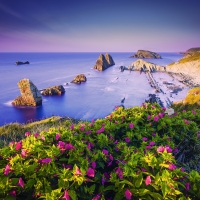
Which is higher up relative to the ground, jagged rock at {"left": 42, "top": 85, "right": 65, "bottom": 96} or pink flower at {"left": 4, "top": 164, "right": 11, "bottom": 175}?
pink flower at {"left": 4, "top": 164, "right": 11, "bottom": 175}

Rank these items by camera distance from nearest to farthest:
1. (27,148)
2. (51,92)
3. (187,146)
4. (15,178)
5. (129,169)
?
(15,178)
(129,169)
(27,148)
(187,146)
(51,92)

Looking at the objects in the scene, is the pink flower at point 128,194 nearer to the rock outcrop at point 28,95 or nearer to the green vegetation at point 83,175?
the green vegetation at point 83,175

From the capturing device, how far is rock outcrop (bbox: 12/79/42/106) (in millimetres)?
40250

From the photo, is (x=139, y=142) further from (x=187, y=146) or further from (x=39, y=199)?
(x=39, y=199)

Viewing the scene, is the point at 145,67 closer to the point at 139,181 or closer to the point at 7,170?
the point at 139,181

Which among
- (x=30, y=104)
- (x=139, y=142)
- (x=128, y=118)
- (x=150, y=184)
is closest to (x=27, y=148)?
(x=150, y=184)

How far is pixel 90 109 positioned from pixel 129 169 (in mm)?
38112

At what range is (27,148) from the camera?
252 centimetres

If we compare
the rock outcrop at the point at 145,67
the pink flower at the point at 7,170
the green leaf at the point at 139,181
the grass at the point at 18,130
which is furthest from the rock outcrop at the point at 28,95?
the rock outcrop at the point at 145,67

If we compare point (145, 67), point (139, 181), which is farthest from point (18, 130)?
point (145, 67)

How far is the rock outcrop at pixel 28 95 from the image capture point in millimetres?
40250

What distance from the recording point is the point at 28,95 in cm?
4209

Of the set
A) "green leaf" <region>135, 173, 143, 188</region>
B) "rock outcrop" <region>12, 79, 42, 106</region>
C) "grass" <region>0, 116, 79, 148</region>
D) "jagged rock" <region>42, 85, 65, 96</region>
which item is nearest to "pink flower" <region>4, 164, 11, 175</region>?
"green leaf" <region>135, 173, 143, 188</region>

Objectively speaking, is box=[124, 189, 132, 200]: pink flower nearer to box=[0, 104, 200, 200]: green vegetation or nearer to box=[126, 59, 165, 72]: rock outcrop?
box=[0, 104, 200, 200]: green vegetation
